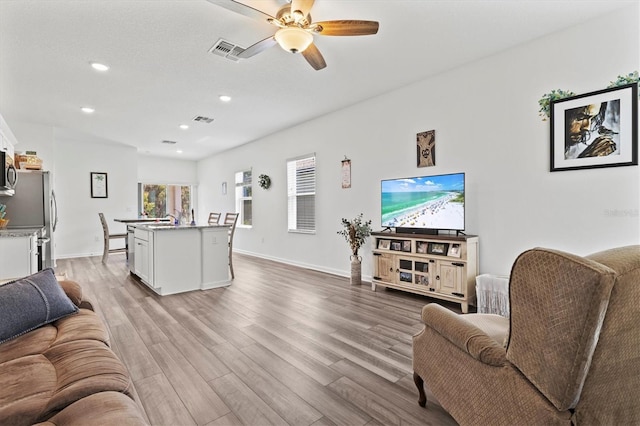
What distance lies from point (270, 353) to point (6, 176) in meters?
4.11

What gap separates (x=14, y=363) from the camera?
1.38 metres

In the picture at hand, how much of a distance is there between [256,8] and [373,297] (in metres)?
3.36

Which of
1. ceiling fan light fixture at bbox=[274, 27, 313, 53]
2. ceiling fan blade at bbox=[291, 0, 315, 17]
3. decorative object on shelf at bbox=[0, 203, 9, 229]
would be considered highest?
ceiling fan blade at bbox=[291, 0, 315, 17]

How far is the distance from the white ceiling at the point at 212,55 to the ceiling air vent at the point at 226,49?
0.26 feet

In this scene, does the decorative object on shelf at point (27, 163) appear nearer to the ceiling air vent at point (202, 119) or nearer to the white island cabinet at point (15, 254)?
the white island cabinet at point (15, 254)

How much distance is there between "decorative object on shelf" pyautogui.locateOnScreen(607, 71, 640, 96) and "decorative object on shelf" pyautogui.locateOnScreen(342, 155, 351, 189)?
126 inches

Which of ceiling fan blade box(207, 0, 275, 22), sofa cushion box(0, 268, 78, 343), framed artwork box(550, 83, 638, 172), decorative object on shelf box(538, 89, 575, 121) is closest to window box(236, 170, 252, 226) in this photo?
ceiling fan blade box(207, 0, 275, 22)

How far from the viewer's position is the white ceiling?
8.80 feet

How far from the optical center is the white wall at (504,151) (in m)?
2.79

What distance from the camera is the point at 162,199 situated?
9.92m

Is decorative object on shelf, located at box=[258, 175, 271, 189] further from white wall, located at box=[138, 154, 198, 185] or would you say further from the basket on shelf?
white wall, located at box=[138, 154, 198, 185]

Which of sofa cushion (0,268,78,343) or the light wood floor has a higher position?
sofa cushion (0,268,78,343)

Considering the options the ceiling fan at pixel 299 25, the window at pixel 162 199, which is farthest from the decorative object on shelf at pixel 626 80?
the window at pixel 162 199

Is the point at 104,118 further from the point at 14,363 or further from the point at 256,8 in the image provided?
the point at 14,363
